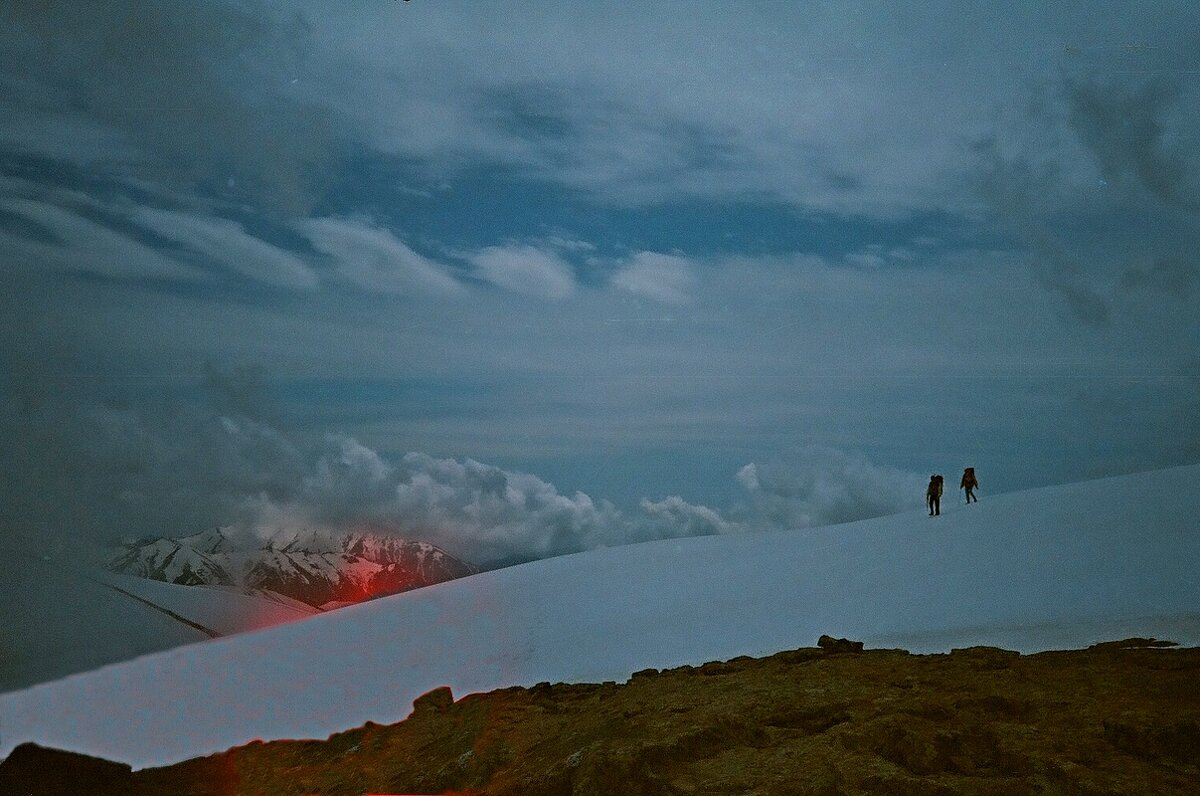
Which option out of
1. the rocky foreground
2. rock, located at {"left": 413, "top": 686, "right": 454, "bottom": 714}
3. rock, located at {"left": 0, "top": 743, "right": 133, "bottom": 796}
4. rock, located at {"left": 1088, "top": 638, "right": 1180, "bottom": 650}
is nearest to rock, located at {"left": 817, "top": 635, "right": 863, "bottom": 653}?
the rocky foreground

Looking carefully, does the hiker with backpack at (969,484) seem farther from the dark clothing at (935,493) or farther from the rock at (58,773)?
the rock at (58,773)

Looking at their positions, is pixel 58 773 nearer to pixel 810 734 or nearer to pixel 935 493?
pixel 810 734

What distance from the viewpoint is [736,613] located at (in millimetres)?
14289

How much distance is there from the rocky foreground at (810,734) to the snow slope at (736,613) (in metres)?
1.15

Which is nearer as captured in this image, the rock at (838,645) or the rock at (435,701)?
the rock at (838,645)

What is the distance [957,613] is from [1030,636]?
1.59 meters

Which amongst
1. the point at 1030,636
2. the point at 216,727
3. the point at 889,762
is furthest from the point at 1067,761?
the point at 216,727

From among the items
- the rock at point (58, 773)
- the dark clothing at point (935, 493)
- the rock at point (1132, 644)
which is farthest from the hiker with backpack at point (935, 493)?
the rock at point (58, 773)

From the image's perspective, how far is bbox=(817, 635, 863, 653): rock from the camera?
35.8 ft

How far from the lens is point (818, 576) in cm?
1644

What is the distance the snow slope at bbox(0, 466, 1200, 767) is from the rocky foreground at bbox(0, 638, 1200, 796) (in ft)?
3.77

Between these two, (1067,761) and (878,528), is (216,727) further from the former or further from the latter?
(878,528)

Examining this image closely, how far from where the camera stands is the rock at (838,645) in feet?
35.8

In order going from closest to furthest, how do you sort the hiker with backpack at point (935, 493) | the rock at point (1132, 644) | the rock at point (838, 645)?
the rock at point (1132, 644) → the rock at point (838, 645) → the hiker with backpack at point (935, 493)
